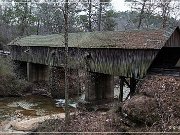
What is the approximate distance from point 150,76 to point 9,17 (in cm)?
3631

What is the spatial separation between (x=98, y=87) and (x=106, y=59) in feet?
11.1

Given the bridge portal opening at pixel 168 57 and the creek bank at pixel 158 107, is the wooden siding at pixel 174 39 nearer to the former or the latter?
the bridge portal opening at pixel 168 57

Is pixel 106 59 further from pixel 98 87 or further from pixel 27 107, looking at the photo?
pixel 27 107

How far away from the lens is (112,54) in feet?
64.0

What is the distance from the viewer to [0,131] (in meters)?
16.8

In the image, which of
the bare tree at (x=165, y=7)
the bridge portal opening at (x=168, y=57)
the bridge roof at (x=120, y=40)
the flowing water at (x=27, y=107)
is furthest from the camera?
the bare tree at (x=165, y=7)

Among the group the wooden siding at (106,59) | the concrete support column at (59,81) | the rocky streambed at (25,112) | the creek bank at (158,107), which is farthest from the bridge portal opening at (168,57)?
the concrete support column at (59,81)

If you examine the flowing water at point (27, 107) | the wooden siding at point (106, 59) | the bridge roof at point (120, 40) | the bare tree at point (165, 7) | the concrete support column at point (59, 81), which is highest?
the bare tree at point (165, 7)

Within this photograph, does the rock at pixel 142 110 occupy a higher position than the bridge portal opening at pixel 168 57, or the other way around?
the bridge portal opening at pixel 168 57

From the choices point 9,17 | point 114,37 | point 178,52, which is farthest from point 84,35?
point 9,17

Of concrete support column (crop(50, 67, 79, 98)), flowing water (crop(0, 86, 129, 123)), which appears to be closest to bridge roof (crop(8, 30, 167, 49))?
concrete support column (crop(50, 67, 79, 98))

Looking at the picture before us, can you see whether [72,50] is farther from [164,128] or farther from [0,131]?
[164,128]

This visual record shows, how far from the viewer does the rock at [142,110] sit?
13430 millimetres

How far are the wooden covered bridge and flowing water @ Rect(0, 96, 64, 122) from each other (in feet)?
8.07
